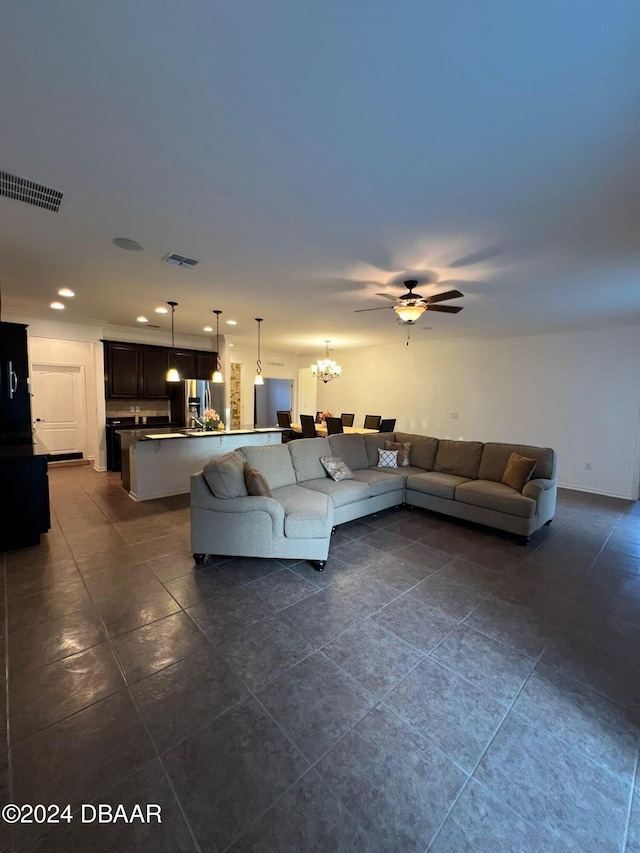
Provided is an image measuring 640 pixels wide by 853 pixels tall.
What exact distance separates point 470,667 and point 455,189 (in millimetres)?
2840

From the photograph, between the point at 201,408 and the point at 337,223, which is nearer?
the point at 337,223

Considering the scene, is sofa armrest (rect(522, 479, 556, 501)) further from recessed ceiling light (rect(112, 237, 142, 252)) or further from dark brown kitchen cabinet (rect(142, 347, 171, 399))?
dark brown kitchen cabinet (rect(142, 347, 171, 399))

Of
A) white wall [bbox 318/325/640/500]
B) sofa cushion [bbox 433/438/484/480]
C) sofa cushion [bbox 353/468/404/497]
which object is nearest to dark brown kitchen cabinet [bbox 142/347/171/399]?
sofa cushion [bbox 353/468/404/497]

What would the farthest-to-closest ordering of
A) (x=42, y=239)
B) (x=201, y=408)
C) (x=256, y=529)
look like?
(x=201, y=408) < (x=256, y=529) < (x=42, y=239)

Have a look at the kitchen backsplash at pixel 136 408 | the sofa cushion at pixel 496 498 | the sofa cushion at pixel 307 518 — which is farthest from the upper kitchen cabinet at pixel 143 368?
the sofa cushion at pixel 496 498

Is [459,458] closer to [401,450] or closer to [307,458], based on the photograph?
[401,450]

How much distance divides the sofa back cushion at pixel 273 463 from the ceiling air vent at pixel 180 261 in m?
1.95

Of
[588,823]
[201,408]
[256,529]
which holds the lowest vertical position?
[588,823]

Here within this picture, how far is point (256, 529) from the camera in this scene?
3.02m

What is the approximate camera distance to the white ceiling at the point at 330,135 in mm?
1175

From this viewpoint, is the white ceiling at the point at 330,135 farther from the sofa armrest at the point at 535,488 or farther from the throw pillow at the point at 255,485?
the sofa armrest at the point at 535,488

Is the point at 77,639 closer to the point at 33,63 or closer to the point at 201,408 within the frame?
the point at 33,63

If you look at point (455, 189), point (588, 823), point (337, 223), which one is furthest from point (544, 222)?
point (588, 823)

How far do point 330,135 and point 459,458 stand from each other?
13.6 ft
